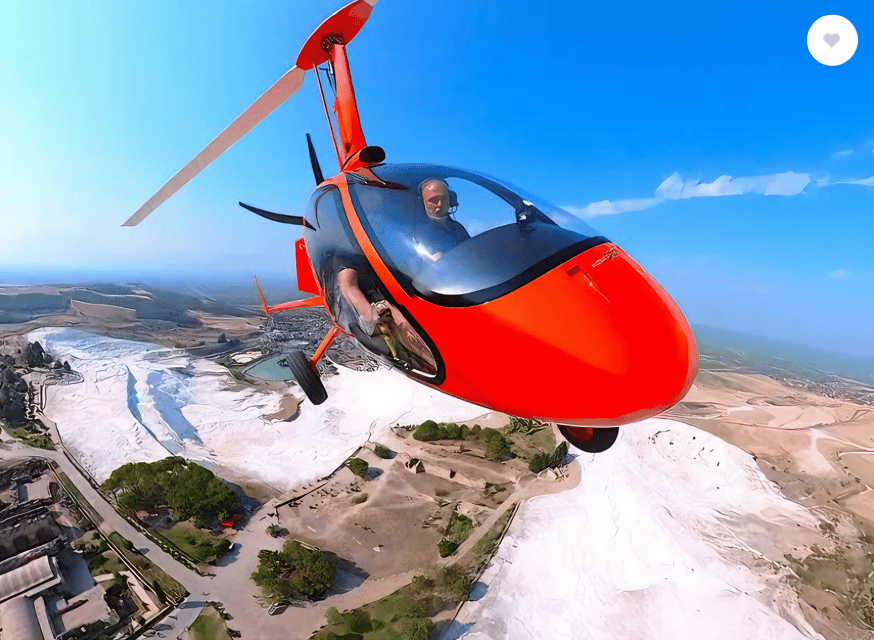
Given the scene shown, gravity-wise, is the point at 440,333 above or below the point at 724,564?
above

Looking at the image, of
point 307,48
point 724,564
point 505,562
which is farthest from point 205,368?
point 724,564

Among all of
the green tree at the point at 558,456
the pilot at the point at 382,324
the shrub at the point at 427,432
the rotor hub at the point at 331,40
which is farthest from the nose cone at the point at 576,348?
the shrub at the point at 427,432

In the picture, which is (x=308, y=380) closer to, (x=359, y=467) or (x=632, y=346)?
(x=632, y=346)

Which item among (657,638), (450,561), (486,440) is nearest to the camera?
(657,638)

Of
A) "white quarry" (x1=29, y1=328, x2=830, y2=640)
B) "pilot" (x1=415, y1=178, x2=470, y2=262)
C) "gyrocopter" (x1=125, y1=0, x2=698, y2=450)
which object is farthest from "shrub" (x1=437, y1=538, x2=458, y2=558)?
"pilot" (x1=415, y1=178, x2=470, y2=262)

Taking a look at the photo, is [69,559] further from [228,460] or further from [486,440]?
[486,440]

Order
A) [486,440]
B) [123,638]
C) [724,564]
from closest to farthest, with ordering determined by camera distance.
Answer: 1. [123,638]
2. [724,564]
3. [486,440]

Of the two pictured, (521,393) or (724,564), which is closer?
(521,393)
